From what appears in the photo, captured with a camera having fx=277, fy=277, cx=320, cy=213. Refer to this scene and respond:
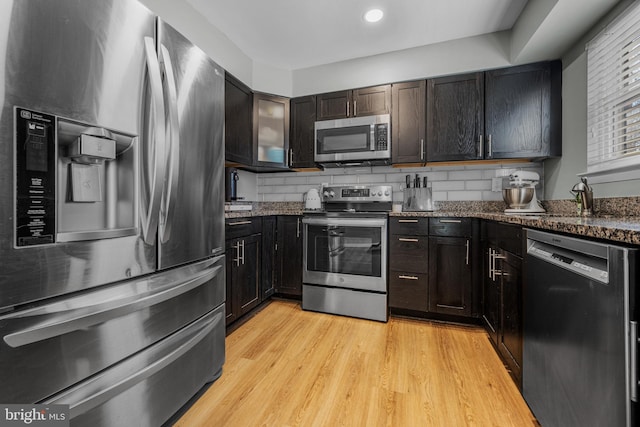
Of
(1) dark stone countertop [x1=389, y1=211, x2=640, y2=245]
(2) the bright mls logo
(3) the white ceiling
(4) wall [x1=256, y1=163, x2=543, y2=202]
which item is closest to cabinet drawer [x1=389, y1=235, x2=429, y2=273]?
(4) wall [x1=256, y1=163, x2=543, y2=202]

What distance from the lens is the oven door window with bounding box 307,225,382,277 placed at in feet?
8.30

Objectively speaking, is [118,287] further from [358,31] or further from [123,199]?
[358,31]

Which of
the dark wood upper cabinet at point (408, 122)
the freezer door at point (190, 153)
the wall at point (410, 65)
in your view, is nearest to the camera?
the freezer door at point (190, 153)

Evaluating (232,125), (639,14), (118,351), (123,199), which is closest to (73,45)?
(123,199)

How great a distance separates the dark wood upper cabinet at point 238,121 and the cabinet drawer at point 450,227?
1892mm

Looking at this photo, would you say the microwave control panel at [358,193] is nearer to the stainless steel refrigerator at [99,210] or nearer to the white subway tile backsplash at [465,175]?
the white subway tile backsplash at [465,175]

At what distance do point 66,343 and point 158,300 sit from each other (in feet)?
0.96

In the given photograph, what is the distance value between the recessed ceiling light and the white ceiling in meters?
0.04

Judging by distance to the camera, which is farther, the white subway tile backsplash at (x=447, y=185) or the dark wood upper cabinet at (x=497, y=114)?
the white subway tile backsplash at (x=447, y=185)

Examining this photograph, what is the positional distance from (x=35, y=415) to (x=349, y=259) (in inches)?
83.9

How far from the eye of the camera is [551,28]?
6.31 feet

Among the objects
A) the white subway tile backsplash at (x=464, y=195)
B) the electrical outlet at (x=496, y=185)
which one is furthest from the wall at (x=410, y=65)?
the white subway tile backsplash at (x=464, y=195)

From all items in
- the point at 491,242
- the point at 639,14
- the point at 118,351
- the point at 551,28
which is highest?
the point at 551,28

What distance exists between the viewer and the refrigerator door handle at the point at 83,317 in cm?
75
